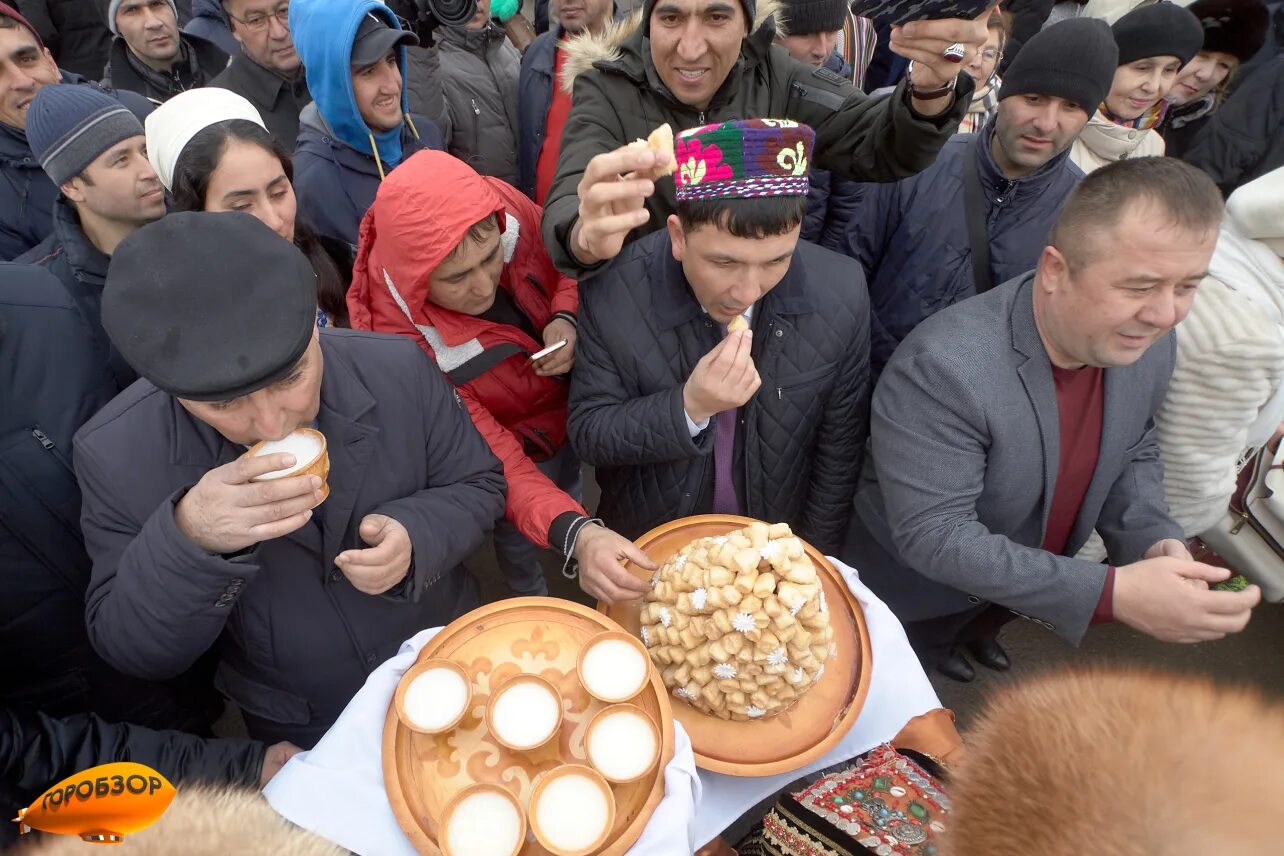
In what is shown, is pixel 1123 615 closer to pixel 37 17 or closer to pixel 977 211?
pixel 977 211

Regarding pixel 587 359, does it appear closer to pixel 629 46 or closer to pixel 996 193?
pixel 629 46

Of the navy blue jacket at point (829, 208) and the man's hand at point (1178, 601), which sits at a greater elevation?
the navy blue jacket at point (829, 208)

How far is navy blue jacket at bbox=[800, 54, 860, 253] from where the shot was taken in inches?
125

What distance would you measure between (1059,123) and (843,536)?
1940mm

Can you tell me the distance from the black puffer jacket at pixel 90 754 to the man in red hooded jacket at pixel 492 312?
1057 mm

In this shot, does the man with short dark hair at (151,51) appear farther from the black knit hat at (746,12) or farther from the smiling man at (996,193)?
the smiling man at (996,193)

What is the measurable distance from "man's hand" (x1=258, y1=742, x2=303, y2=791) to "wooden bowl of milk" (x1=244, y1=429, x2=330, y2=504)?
93cm

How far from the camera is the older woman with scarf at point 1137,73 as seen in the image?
10.8ft

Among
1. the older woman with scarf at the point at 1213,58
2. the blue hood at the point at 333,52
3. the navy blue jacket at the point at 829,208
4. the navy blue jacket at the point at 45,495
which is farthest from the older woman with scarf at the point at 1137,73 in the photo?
the navy blue jacket at the point at 45,495

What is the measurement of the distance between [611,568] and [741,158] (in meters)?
1.24

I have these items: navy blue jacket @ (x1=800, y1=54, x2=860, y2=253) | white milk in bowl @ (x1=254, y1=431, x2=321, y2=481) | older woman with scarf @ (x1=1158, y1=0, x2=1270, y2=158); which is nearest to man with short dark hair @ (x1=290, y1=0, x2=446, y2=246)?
white milk in bowl @ (x1=254, y1=431, x2=321, y2=481)

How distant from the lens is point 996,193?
2889 millimetres

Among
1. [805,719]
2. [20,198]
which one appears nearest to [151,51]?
[20,198]

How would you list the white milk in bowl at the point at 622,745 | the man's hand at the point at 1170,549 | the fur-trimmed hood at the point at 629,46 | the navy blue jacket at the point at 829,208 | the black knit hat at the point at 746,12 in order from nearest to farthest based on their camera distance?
the white milk in bowl at the point at 622,745 < the man's hand at the point at 1170,549 < the black knit hat at the point at 746,12 < the fur-trimmed hood at the point at 629,46 < the navy blue jacket at the point at 829,208
